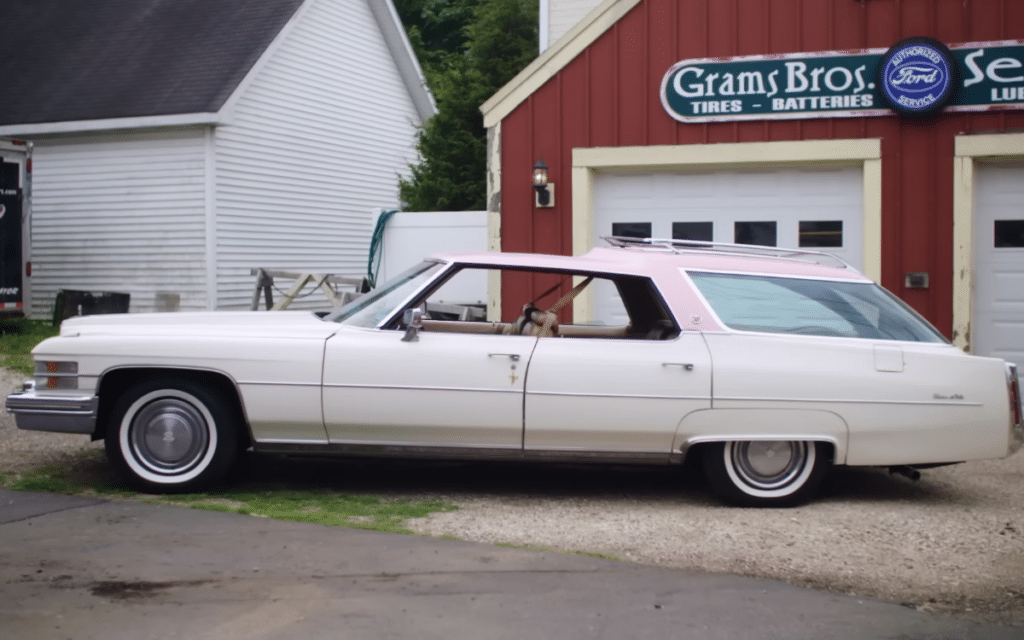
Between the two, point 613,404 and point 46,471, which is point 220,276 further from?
point 613,404

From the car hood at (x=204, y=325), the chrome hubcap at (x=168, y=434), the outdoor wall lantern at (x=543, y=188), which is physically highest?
the outdoor wall lantern at (x=543, y=188)

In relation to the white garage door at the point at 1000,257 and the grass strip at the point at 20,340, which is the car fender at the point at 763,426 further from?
the grass strip at the point at 20,340

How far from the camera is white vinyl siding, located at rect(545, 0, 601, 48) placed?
15070 millimetres

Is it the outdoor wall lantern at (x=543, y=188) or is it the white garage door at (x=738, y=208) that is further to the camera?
the outdoor wall lantern at (x=543, y=188)

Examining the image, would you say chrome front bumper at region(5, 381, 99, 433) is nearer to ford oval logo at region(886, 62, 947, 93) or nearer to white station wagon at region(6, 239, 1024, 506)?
white station wagon at region(6, 239, 1024, 506)

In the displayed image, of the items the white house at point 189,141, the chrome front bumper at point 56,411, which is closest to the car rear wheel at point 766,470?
the chrome front bumper at point 56,411

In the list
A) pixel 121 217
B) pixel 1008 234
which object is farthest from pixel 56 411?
pixel 121 217

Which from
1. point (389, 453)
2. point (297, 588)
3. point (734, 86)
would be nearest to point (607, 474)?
point (389, 453)

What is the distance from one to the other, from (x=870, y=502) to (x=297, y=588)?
11.6 feet

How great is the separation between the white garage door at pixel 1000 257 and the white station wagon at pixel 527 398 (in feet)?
13.8

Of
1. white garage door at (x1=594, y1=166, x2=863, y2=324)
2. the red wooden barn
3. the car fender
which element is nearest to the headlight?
the car fender

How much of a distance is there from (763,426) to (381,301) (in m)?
2.29

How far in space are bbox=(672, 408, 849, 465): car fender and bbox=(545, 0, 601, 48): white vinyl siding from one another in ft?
32.6

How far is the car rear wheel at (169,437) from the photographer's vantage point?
6227 mm
